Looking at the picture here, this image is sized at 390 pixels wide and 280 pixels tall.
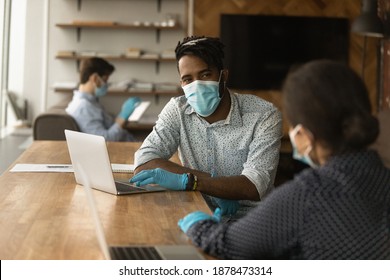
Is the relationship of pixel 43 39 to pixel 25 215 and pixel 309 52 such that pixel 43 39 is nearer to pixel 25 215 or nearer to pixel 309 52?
pixel 309 52

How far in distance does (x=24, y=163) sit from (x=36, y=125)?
1704 mm

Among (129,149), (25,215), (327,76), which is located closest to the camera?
(327,76)

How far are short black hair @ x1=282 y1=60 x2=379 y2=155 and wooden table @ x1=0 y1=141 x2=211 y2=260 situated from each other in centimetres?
43

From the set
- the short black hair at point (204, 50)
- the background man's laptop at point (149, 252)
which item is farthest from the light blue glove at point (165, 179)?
the background man's laptop at point (149, 252)

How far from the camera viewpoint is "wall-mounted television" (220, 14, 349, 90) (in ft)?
24.0

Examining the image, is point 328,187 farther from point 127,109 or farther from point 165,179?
point 127,109

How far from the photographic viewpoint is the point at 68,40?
7.17 metres

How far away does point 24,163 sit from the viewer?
→ 283cm

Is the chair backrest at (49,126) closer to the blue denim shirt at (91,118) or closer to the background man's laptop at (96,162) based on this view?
the blue denim shirt at (91,118)

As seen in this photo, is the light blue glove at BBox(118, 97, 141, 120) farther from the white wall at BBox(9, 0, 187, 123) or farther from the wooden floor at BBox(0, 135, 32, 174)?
the white wall at BBox(9, 0, 187, 123)

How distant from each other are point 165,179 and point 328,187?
35.9 inches

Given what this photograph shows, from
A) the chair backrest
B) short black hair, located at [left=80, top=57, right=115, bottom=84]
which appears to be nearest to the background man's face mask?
the chair backrest

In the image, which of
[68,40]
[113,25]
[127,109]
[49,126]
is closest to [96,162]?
[49,126]

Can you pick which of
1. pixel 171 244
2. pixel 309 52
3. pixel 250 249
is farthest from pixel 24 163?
pixel 309 52
